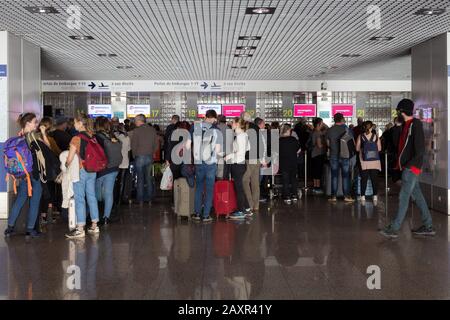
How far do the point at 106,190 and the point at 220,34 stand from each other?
132 inches

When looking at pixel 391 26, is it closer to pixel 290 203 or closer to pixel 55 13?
pixel 290 203

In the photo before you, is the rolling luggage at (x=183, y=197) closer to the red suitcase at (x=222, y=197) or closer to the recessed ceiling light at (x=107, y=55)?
the red suitcase at (x=222, y=197)

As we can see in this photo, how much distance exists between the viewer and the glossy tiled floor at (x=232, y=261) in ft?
16.2

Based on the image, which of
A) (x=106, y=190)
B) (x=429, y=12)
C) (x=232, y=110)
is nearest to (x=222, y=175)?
(x=106, y=190)

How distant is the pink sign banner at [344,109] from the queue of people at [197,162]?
557 centimetres

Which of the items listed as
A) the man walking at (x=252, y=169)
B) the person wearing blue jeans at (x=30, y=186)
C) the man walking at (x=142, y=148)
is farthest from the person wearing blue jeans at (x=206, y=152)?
the man walking at (x=142, y=148)

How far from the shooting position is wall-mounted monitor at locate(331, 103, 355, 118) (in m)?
18.3

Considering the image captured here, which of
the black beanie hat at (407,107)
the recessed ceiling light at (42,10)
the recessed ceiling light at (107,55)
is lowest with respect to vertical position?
the black beanie hat at (407,107)

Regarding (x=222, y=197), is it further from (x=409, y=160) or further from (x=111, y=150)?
(x=409, y=160)

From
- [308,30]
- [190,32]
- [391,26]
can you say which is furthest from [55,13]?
[391,26]

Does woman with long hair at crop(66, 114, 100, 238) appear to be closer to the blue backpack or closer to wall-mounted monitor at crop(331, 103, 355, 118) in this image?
the blue backpack

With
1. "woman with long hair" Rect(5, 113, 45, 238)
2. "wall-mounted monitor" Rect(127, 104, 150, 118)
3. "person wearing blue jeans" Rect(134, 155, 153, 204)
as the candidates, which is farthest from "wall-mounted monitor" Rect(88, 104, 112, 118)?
"woman with long hair" Rect(5, 113, 45, 238)

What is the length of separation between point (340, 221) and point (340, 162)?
105 inches

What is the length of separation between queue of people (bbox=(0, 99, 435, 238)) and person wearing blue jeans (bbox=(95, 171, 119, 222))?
15 millimetres
